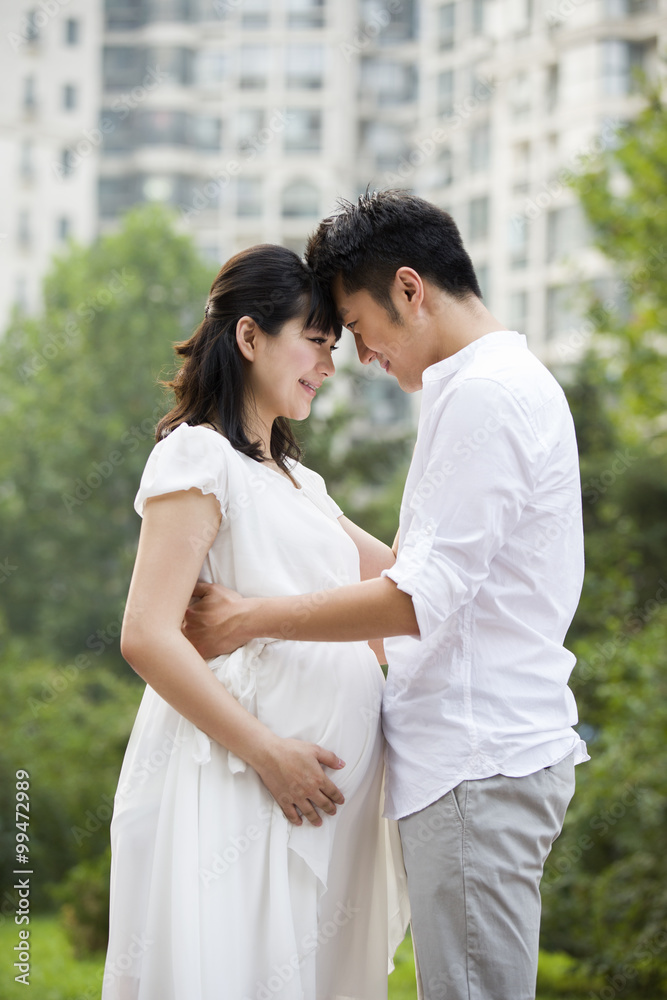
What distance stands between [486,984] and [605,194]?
971 cm

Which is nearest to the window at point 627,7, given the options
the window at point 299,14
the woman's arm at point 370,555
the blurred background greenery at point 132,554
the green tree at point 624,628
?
the blurred background greenery at point 132,554

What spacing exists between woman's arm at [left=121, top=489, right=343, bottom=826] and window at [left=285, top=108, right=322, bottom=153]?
3487 centimetres

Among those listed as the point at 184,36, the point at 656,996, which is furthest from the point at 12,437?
the point at 184,36

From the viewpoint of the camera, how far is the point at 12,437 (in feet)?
64.2

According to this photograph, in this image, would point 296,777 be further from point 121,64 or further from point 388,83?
point 388,83

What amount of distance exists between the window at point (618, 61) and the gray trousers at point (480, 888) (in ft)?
94.4

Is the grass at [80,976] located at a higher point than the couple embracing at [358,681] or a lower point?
lower

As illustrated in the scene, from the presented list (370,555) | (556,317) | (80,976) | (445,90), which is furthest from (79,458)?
(445,90)

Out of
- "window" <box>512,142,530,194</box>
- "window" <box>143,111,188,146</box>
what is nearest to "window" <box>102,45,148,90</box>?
"window" <box>143,111,188,146</box>

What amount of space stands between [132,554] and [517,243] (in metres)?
17.7

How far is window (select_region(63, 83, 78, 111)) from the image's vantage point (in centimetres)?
3284

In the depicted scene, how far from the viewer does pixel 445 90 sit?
34.0 meters

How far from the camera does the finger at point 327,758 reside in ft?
6.84

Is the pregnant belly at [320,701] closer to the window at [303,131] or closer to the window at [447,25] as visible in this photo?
the window at [303,131]
